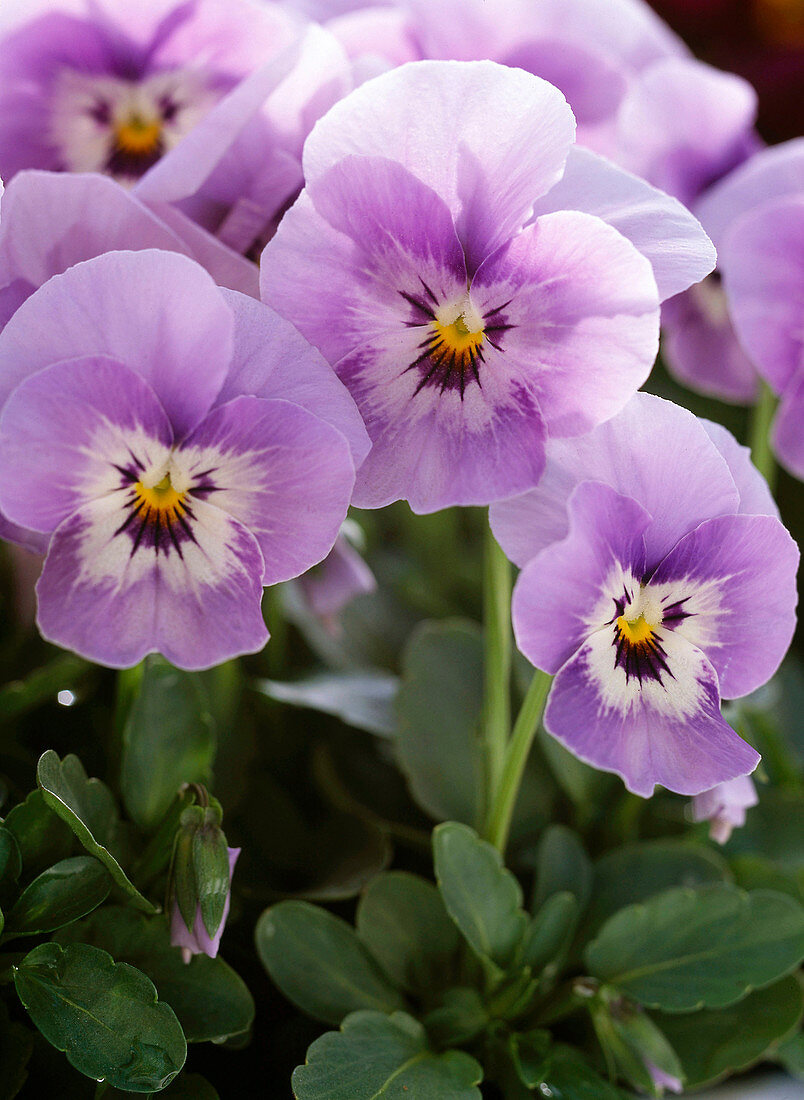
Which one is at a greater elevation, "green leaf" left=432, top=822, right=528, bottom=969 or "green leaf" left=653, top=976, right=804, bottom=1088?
"green leaf" left=432, top=822, right=528, bottom=969

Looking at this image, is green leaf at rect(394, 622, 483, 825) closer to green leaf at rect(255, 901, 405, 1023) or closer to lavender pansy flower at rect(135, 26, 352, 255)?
green leaf at rect(255, 901, 405, 1023)

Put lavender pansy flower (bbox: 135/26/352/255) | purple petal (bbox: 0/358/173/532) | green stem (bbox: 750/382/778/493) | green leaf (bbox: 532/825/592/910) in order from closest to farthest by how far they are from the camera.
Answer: purple petal (bbox: 0/358/173/532), lavender pansy flower (bbox: 135/26/352/255), green leaf (bbox: 532/825/592/910), green stem (bbox: 750/382/778/493)

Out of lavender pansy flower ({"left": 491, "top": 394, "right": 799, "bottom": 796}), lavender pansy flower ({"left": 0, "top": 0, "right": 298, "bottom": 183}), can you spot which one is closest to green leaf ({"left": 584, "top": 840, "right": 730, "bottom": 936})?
lavender pansy flower ({"left": 491, "top": 394, "right": 799, "bottom": 796})

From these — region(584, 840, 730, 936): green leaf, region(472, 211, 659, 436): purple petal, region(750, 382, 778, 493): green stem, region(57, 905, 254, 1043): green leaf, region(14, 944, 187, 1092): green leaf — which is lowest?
region(584, 840, 730, 936): green leaf

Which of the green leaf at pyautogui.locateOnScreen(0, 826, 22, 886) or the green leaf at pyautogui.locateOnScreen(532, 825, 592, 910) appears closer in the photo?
the green leaf at pyautogui.locateOnScreen(0, 826, 22, 886)

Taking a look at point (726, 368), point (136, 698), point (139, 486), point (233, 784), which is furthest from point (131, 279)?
point (726, 368)

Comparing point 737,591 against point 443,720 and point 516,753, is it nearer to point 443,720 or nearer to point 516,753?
point 516,753

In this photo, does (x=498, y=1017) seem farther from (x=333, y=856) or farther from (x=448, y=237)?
(x=448, y=237)
